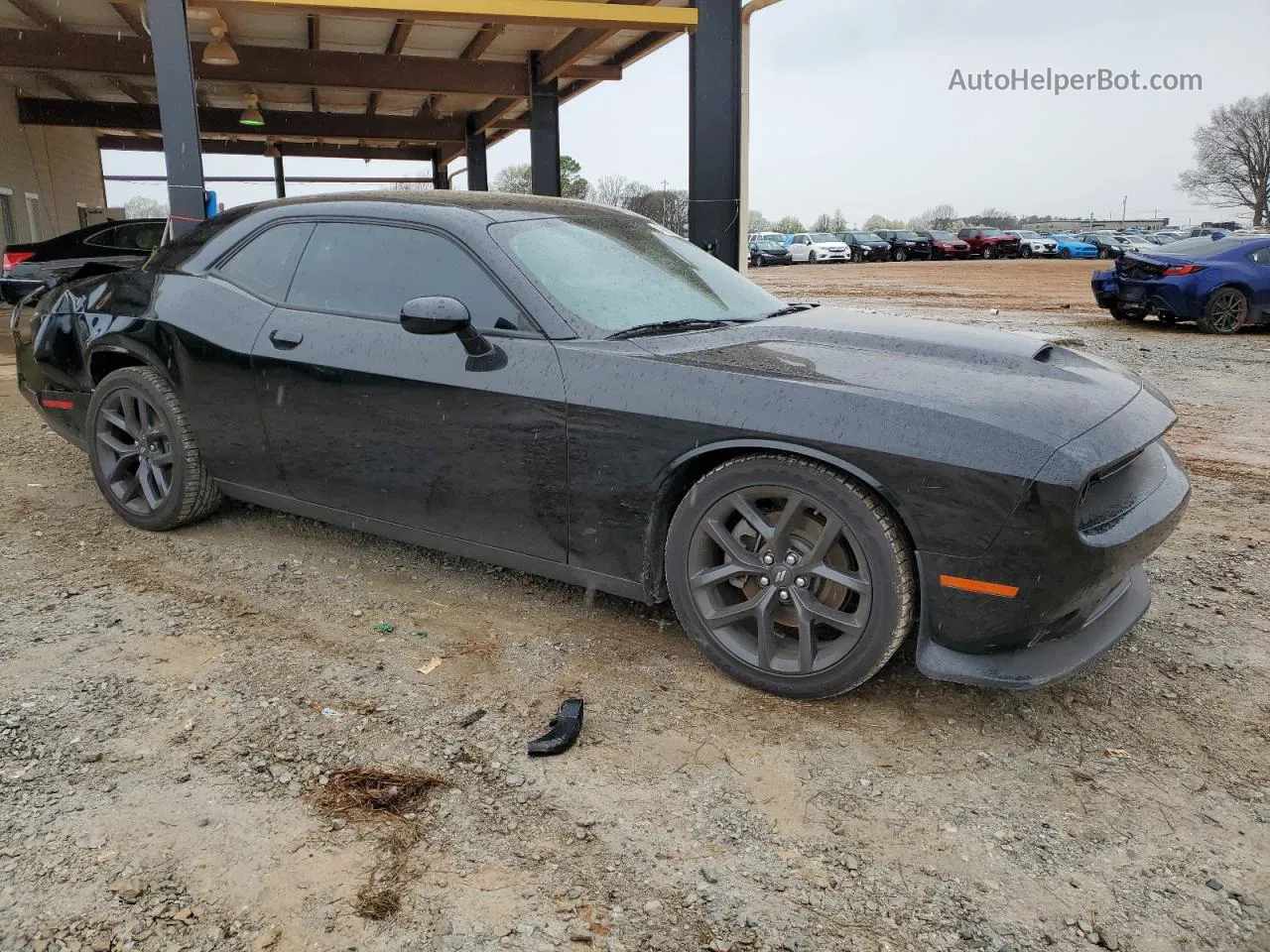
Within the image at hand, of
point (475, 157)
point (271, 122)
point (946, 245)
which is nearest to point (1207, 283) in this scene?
point (475, 157)

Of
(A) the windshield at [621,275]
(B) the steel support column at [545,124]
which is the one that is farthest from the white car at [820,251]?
(A) the windshield at [621,275]

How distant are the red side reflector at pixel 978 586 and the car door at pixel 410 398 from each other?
1.24m

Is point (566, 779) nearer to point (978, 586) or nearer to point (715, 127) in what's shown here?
point (978, 586)

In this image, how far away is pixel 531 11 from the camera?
8469 millimetres

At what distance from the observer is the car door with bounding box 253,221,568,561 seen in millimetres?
3160

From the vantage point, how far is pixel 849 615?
2.72 m

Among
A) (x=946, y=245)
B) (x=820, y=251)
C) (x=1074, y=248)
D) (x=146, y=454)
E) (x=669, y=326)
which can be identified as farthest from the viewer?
(x=1074, y=248)

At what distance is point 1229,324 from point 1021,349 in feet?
36.6

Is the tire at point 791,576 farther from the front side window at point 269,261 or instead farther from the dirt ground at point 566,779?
the front side window at point 269,261

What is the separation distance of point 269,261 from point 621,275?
5.08 ft

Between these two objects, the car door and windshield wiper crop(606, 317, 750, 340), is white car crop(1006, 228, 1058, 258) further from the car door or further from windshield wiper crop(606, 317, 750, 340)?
the car door

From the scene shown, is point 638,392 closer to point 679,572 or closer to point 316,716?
point 679,572

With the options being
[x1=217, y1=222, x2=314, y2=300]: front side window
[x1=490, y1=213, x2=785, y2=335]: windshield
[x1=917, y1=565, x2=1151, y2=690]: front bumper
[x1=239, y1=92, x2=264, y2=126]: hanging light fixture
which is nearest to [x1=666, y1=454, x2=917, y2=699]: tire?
[x1=917, y1=565, x2=1151, y2=690]: front bumper

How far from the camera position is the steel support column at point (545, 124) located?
13.7 m
